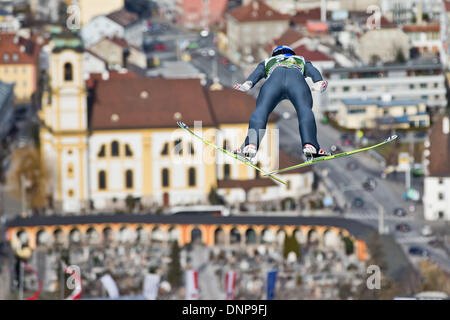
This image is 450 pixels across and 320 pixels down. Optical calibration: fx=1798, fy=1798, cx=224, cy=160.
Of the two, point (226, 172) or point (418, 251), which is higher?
point (226, 172)

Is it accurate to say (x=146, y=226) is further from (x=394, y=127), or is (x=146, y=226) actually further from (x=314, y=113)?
(x=314, y=113)

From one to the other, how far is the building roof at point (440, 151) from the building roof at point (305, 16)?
45.7 metres

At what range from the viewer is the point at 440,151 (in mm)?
72875

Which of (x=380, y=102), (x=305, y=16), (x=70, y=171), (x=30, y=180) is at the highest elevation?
(x=305, y=16)

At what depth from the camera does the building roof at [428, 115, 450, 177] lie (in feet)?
233

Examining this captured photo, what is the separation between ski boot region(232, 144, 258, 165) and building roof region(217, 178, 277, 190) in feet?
181

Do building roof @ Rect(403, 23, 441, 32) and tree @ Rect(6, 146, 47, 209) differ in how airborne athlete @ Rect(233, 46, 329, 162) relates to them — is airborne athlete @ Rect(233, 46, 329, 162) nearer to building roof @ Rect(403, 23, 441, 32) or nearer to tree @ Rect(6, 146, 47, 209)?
tree @ Rect(6, 146, 47, 209)

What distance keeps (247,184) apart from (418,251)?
13.1 metres

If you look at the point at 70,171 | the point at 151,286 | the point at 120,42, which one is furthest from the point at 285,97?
the point at 120,42

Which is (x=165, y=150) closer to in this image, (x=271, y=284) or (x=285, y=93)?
(x=271, y=284)

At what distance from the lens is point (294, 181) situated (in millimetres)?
73812

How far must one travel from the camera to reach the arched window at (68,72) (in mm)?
70562

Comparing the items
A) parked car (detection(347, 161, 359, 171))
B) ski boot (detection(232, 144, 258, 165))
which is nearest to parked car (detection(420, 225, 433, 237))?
parked car (detection(347, 161, 359, 171))
